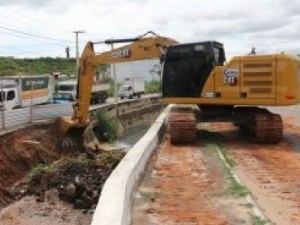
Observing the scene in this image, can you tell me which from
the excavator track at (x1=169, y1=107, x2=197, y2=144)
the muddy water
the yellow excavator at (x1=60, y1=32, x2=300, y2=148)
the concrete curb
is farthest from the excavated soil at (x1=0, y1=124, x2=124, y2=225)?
the muddy water

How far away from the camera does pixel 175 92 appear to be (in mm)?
17719

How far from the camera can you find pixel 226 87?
17016mm

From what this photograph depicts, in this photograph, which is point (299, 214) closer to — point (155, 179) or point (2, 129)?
point (155, 179)

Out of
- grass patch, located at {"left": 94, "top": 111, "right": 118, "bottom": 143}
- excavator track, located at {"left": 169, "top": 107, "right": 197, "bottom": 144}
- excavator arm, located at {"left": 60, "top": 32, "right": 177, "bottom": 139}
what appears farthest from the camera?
grass patch, located at {"left": 94, "top": 111, "right": 118, "bottom": 143}

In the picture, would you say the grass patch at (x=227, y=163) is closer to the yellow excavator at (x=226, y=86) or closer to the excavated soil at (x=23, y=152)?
the yellow excavator at (x=226, y=86)

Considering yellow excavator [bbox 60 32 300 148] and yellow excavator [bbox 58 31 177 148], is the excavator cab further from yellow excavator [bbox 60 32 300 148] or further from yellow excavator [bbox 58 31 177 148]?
yellow excavator [bbox 58 31 177 148]

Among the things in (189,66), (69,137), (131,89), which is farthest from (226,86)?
(131,89)

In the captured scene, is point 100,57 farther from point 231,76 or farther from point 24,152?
point 231,76

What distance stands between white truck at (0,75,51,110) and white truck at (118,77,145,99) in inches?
1039

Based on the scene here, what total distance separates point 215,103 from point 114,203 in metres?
10.2

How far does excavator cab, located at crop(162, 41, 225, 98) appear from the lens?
17.3 meters

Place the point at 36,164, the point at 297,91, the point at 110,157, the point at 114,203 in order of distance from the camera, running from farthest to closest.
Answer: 1. the point at 36,164
2. the point at 110,157
3. the point at 297,91
4. the point at 114,203

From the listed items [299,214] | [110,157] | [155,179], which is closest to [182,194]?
[155,179]

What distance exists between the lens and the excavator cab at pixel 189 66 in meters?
17.3
